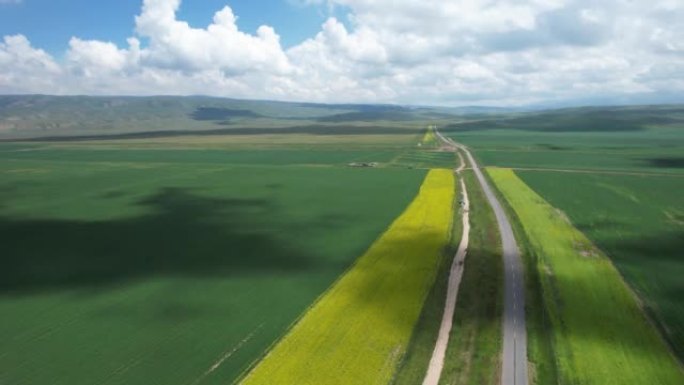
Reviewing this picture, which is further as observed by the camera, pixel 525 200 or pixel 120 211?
pixel 525 200

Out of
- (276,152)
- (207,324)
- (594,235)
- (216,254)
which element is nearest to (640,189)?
(594,235)

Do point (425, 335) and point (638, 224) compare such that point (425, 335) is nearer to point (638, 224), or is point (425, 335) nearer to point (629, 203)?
point (638, 224)

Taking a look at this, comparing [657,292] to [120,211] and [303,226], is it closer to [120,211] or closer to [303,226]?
[303,226]

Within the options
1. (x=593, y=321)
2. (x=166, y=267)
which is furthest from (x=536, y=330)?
(x=166, y=267)

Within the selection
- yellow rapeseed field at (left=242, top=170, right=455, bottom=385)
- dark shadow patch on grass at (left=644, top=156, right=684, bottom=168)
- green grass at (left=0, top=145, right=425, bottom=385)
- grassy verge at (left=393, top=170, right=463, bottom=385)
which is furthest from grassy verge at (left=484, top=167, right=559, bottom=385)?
dark shadow patch on grass at (left=644, top=156, right=684, bottom=168)

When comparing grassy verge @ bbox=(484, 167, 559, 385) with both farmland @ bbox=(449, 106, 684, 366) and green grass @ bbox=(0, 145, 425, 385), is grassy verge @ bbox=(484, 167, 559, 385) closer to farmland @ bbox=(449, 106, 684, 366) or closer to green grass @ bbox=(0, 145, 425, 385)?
farmland @ bbox=(449, 106, 684, 366)

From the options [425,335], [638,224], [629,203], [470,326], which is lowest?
[425,335]
